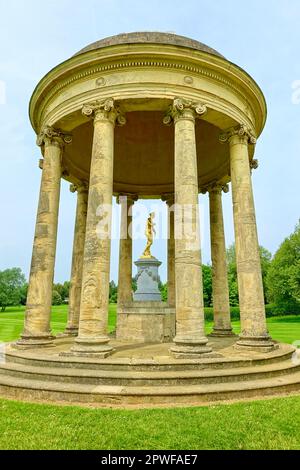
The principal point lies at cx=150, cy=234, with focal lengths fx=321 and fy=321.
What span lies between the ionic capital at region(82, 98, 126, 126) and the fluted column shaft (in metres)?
8.86

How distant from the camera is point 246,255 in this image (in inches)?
835

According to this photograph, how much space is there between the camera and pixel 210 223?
30984 millimetres

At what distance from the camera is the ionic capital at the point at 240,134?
75.5 ft

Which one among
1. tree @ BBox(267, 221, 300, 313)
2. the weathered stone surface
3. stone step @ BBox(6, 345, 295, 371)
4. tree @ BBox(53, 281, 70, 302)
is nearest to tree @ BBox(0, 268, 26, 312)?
tree @ BBox(53, 281, 70, 302)

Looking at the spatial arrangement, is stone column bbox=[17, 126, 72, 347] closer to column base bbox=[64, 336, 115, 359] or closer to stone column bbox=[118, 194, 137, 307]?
column base bbox=[64, 336, 115, 359]

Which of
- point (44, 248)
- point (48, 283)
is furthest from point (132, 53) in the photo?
point (48, 283)

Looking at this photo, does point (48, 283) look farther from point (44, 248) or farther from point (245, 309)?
point (245, 309)

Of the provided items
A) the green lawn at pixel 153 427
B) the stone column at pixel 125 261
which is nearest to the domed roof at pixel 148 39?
the stone column at pixel 125 261

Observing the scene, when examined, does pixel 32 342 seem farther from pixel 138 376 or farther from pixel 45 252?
pixel 138 376

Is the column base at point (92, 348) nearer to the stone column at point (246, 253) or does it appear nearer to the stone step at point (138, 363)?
the stone step at point (138, 363)

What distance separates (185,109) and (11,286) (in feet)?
513

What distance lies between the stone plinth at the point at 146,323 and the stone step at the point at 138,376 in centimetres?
960

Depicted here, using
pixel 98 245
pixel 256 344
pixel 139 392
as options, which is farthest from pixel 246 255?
pixel 139 392
